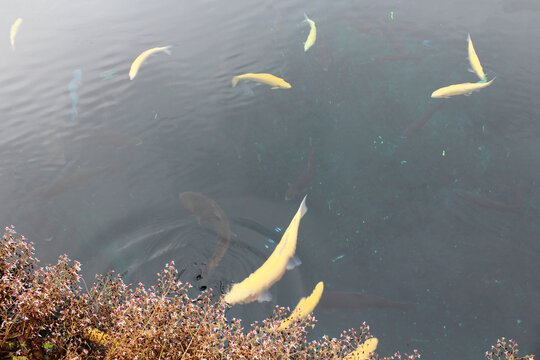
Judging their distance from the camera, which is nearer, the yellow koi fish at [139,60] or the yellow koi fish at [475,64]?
the yellow koi fish at [475,64]

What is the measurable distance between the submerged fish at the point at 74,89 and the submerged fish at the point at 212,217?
5.74 ft

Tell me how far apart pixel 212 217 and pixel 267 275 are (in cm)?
61

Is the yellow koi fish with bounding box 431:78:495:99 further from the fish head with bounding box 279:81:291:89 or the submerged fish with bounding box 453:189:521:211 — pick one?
the fish head with bounding box 279:81:291:89

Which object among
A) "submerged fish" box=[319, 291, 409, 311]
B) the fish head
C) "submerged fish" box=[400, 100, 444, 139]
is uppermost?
the fish head

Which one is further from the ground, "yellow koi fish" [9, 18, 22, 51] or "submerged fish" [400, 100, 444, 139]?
"yellow koi fish" [9, 18, 22, 51]

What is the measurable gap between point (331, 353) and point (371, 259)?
4.00 feet

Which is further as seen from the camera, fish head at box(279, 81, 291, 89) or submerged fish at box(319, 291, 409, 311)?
fish head at box(279, 81, 291, 89)

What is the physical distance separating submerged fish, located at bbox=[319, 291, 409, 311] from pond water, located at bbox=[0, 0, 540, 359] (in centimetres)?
4

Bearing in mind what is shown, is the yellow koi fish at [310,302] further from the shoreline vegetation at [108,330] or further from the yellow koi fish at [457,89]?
the yellow koi fish at [457,89]

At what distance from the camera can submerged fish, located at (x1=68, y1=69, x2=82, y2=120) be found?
3.93 m

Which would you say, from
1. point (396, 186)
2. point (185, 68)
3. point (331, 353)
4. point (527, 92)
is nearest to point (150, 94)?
point (185, 68)

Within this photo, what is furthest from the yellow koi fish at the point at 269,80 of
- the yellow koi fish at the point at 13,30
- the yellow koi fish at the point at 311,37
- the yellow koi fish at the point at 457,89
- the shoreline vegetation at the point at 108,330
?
the yellow koi fish at the point at 13,30

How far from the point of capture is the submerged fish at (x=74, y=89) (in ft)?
12.9

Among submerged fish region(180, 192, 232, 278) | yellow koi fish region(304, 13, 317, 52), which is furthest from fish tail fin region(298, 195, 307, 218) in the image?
yellow koi fish region(304, 13, 317, 52)
